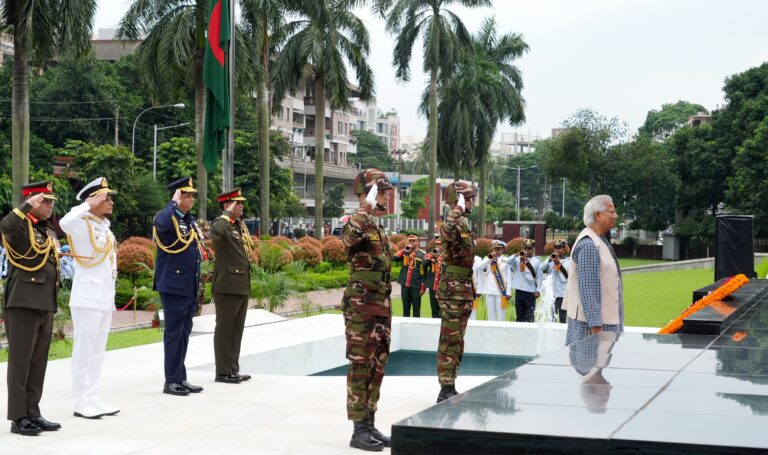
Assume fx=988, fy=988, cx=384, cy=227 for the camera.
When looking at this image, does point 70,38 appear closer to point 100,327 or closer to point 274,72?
point 274,72

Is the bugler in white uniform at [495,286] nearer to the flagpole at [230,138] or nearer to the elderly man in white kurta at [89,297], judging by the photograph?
the flagpole at [230,138]

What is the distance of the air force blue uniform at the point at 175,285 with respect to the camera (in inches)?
344

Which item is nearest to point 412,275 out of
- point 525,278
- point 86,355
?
point 525,278

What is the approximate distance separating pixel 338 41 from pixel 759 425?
32445 millimetres

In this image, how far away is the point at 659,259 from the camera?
188ft

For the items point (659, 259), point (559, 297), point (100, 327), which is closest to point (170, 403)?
point (100, 327)

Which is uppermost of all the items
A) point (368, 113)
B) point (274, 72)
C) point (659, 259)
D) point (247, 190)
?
point (368, 113)

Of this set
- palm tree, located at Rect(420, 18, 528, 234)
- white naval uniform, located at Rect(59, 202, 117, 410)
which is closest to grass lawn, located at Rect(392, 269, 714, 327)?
white naval uniform, located at Rect(59, 202, 117, 410)

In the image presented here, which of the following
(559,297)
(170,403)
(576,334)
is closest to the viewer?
(576,334)

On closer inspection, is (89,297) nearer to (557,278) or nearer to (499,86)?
(557,278)

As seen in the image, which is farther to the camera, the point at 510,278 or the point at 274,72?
the point at 274,72

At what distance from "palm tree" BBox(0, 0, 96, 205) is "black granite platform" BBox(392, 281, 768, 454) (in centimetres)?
1785

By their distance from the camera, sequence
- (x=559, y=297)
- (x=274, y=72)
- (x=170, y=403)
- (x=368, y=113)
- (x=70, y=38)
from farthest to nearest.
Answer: (x=368, y=113) < (x=274, y=72) < (x=70, y=38) < (x=559, y=297) < (x=170, y=403)

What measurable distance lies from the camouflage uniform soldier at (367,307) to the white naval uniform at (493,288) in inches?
418
